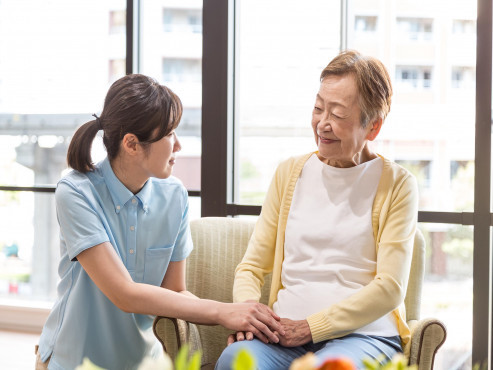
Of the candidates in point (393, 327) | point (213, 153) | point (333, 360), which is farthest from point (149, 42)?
point (333, 360)

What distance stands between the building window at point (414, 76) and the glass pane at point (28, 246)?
7.69 feet

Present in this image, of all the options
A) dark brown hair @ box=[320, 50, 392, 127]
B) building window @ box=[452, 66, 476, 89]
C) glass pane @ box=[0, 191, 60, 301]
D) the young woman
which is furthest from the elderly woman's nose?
glass pane @ box=[0, 191, 60, 301]

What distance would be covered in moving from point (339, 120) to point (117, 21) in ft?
7.00

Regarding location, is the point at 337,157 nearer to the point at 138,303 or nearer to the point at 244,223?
the point at 244,223

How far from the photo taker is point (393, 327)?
1972 millimetres

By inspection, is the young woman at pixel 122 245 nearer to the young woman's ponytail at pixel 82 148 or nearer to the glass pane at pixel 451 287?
the young woman's ponytail at pixel 82 148

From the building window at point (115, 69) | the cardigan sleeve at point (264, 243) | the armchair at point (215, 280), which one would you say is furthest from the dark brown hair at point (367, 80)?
the building window at point (115, 69)

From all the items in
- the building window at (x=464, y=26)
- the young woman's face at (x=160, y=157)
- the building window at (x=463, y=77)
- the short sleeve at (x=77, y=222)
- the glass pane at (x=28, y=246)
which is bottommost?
the glass pane at (x=28, y=246)

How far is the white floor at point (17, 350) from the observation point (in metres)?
3.26

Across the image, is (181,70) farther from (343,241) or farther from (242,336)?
(242,336)

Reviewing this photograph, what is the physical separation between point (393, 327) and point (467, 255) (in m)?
1.01

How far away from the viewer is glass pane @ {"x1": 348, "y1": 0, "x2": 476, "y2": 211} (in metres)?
2.84

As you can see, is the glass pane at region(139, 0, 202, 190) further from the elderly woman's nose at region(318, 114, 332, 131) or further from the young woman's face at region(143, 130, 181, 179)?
the elderly woman's nose at region(318, 114, 332, 131)

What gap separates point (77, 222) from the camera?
1841 mm
